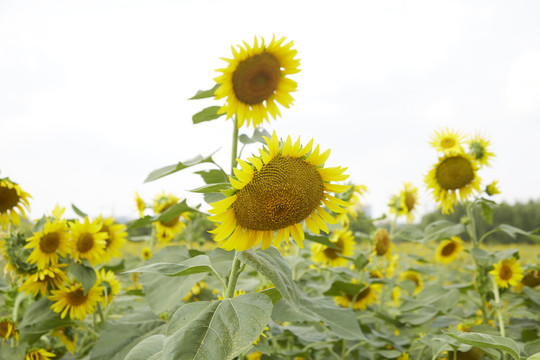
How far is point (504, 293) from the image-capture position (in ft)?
8.91

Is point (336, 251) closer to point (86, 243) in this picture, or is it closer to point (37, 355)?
point (86, 243)

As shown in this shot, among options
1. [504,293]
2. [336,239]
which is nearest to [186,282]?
[336,239]

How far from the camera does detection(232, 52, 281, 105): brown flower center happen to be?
1.93 m

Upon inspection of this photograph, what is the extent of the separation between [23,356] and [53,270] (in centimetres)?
42

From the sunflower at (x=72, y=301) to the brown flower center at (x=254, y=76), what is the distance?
1.29 metres

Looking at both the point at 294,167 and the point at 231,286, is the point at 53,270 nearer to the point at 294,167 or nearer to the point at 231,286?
the point at 231,286

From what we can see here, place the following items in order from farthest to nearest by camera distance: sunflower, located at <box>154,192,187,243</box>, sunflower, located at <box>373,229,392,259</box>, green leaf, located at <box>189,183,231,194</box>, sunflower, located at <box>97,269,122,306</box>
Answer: sunflower, located at <box>154,192,187,243</box> < sunflower, located at <box>373,229,392,259</box> < sunflower, located at <box>97,269,122,306</box> < green leaf, located at <box>189,183,231,194</box>

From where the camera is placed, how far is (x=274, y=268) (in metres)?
1.22

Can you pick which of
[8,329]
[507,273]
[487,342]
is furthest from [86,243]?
[507,273]

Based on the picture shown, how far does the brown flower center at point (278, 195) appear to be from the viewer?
1.16 meters

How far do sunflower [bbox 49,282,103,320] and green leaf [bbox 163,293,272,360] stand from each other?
3.74 feet

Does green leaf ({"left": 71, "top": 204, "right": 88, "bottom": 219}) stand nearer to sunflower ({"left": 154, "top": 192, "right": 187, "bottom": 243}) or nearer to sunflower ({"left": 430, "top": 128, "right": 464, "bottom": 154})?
sunflower ({"left": 154, "top": 192, "right": 187, "bottom": 243})

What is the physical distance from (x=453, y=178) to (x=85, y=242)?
2.39m

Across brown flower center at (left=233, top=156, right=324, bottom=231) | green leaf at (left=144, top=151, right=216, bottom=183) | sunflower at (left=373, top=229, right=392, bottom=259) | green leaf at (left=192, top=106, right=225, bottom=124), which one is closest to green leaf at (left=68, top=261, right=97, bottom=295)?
green leaf at (left=144, top=151, right=216, bottom=183)
